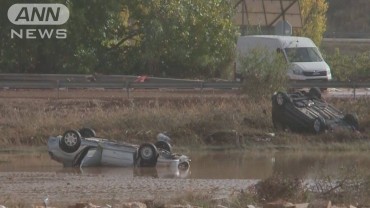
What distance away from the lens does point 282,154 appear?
1190 inches

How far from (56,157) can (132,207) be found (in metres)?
10.7

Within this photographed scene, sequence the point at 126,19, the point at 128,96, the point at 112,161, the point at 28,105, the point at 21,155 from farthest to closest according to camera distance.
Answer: the point at 126,19
the point at 128,96
the point at 28,105
the point at 21,155
the point at 112,161

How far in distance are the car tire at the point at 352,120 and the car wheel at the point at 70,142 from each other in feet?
31.5

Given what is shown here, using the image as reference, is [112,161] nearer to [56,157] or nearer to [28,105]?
[56,157]

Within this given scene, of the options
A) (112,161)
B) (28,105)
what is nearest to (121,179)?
(112,161)

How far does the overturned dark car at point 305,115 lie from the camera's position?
3241cm

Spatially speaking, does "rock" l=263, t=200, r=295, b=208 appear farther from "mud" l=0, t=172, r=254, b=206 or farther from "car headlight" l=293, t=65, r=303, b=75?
"car headlight" l=293, t=65, r=303, b=75

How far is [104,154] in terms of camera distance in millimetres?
26734

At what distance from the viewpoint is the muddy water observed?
25250mm

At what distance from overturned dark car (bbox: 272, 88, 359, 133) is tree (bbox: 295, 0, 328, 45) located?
3379cm

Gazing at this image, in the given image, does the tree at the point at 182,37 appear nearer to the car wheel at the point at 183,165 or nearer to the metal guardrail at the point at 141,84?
the metal guardrail at the point at 141,84

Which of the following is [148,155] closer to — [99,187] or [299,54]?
[99,187]
